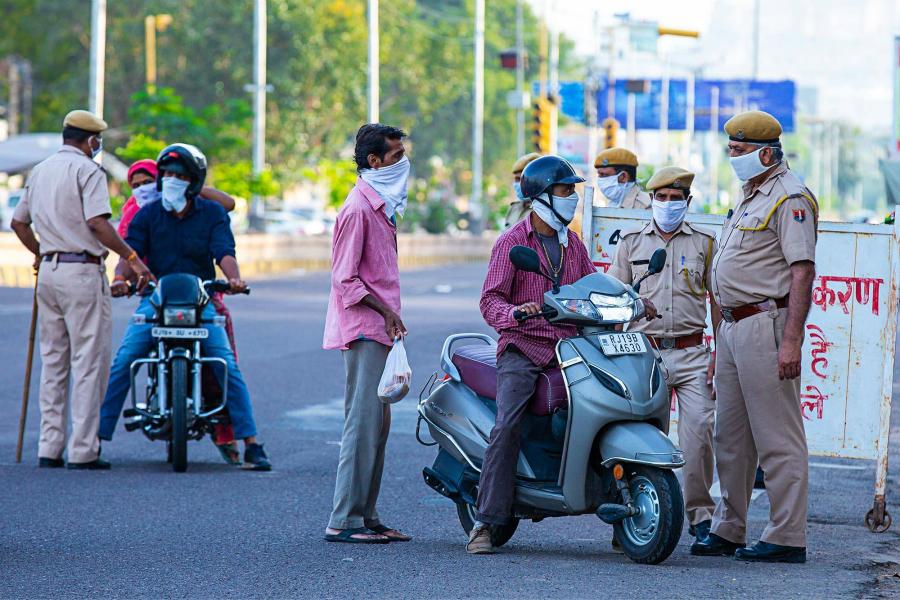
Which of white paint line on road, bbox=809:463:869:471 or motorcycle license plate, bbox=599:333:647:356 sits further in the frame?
white paint line on road, bbox=809:463:869:471

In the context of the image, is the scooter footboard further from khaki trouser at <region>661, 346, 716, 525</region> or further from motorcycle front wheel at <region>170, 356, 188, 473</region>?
motorcycle front wheel at <region>170, 356, 188, 473</region>

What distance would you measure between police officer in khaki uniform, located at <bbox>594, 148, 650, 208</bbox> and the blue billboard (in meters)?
67.3

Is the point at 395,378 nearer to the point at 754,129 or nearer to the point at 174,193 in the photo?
the point at 754,129

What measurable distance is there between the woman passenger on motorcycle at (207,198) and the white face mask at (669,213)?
3.09 metres

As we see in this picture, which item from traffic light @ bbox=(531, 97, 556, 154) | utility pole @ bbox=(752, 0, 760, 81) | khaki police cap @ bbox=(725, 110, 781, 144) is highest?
utility pole @ bbox=(752, 0, 760, 81)

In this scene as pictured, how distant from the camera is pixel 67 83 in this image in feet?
215

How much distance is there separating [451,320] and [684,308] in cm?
1507

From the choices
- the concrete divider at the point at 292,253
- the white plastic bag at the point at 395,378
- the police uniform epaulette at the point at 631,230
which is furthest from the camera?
the concrete divider at the point at 292,253

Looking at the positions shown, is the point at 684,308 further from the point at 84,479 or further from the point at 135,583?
the point at 84,479

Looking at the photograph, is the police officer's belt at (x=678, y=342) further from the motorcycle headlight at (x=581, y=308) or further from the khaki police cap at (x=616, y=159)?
the khaki police cap at (x=616, y=159)

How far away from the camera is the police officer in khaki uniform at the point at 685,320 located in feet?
26.3

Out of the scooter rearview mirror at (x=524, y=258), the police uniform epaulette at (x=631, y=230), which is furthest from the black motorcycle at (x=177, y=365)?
the scooter rearview mirror at (x=524, y=258)

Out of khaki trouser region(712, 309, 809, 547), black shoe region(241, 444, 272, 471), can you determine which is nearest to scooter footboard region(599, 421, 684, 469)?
khaki trouser region(712, 309, 809, 547)

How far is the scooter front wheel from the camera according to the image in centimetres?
745
